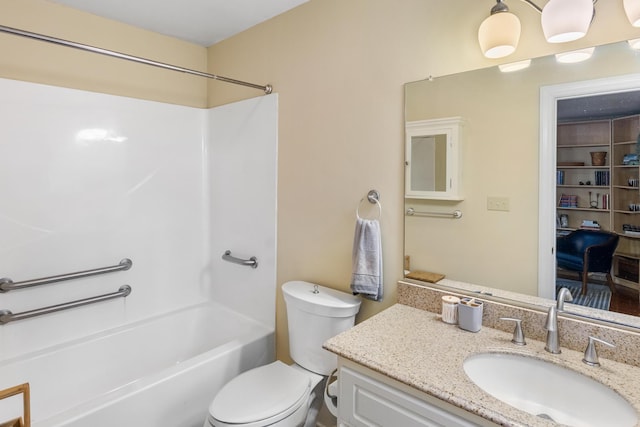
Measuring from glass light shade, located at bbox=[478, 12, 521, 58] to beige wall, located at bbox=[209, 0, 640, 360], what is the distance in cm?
6

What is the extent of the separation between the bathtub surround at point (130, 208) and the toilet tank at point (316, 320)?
428 mm

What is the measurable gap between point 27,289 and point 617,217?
108 inches

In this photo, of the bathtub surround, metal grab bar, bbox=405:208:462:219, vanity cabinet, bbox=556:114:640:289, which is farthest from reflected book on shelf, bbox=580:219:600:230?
the bathtub surround

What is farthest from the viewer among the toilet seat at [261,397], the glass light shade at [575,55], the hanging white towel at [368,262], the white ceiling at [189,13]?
the white ceiling at [189,13]

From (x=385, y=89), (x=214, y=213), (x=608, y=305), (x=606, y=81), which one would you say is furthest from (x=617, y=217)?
(x=214, y=213)

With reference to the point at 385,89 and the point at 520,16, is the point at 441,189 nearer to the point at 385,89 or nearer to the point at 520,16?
the point at 385,89

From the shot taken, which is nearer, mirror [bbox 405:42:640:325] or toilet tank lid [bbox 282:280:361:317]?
mirror [bbox 405:42:640:325]

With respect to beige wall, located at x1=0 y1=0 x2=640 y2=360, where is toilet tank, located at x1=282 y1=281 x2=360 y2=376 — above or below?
below

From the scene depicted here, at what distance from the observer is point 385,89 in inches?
65.6

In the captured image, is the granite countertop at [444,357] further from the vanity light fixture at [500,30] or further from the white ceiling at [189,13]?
the white ceiling at [189,13]

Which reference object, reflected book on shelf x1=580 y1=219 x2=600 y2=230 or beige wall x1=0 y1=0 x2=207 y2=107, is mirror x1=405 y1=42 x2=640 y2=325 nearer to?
reflected book on shelf x1=580 y1=219 x2=600 y2=230

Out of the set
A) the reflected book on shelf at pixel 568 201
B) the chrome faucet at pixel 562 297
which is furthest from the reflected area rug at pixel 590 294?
the reflected book on shelf at pixel 568 201

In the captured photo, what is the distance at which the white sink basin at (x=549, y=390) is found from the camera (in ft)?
3.16

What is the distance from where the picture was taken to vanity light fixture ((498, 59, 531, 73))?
1.29 metres
